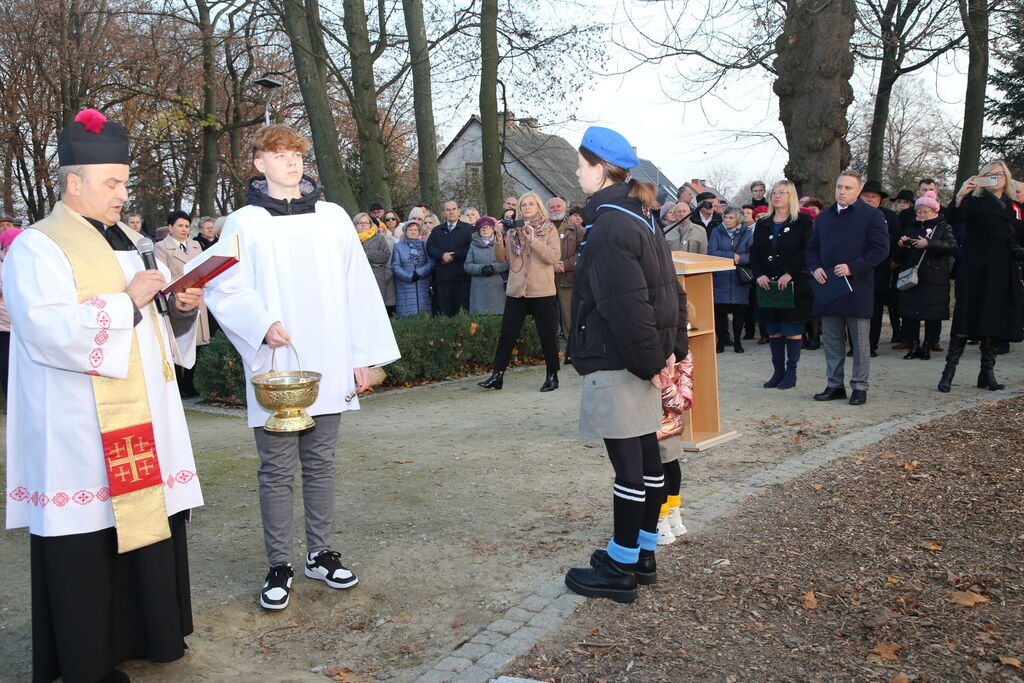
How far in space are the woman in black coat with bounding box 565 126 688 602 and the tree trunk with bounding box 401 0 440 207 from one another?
1358cm

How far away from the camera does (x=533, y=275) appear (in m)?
9.77

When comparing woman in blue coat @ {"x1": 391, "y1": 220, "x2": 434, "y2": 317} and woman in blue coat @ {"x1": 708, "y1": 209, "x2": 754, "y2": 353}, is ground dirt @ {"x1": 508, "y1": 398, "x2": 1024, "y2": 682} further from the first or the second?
woman in blue coat @ {"x1": 391, "y1": 220, "x2": 434, "y2": 317}

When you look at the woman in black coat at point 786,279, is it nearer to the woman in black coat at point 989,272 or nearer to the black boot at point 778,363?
the black boot at point 778,363

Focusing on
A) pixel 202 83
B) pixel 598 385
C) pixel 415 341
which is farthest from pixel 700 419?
pixel 202 83

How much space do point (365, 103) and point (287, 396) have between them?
15.2 metres

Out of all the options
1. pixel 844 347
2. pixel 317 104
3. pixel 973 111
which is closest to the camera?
pixel 844 347

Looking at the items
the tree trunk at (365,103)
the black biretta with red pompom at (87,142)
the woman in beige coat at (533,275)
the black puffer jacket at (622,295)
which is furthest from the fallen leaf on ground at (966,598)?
the tree trunk at (365,103)

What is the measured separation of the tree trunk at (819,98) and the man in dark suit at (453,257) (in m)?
5.46

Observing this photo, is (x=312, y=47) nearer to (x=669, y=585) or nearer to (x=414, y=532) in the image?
(x=414, y=532)

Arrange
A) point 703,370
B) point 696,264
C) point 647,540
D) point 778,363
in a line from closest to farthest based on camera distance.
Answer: point 647,540
point 696,264
point 703,370
point 778,363

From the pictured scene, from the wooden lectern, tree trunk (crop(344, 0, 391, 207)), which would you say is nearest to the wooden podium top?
the wooden lectern

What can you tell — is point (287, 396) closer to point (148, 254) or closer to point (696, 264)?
point (148, 254)

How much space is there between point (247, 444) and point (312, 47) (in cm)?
1127

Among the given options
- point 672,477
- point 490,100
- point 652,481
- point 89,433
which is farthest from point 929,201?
point 89,433
